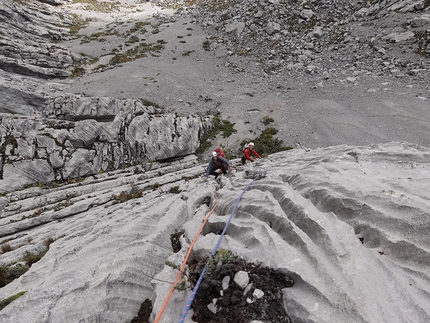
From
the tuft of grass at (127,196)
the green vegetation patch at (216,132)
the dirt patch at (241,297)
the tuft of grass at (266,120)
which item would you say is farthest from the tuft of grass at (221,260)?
the tuft of grass at (266,120)

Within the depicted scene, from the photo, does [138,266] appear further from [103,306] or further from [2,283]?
[2,283]

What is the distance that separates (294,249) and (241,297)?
1687 millimetres

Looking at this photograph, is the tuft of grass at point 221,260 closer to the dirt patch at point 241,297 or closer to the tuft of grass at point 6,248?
the dirt patch at point 241,297

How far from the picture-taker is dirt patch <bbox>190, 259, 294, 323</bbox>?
12.8 feet

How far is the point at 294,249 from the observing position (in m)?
5.14

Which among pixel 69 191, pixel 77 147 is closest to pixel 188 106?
pixel 77 147

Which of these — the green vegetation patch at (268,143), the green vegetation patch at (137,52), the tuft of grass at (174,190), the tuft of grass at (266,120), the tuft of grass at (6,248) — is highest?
the green vegetation patch at (137,52)

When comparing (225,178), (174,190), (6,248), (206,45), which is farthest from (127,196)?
(206,45)

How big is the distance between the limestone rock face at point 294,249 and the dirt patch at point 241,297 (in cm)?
19

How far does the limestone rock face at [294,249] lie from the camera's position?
4.01 metres

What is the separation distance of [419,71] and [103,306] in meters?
41.8

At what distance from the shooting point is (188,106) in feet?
107

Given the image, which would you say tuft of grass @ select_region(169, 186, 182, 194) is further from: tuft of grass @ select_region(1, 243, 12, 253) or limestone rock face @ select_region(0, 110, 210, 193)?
limestone rock face @ select_region(0, 110, 210, 193)

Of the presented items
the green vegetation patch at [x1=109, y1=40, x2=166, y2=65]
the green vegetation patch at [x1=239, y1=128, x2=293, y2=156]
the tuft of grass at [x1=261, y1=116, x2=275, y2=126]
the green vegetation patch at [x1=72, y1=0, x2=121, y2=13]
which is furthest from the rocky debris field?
the green vegetation patch at [x1=72, y1=0, x2=121, y2=13]
